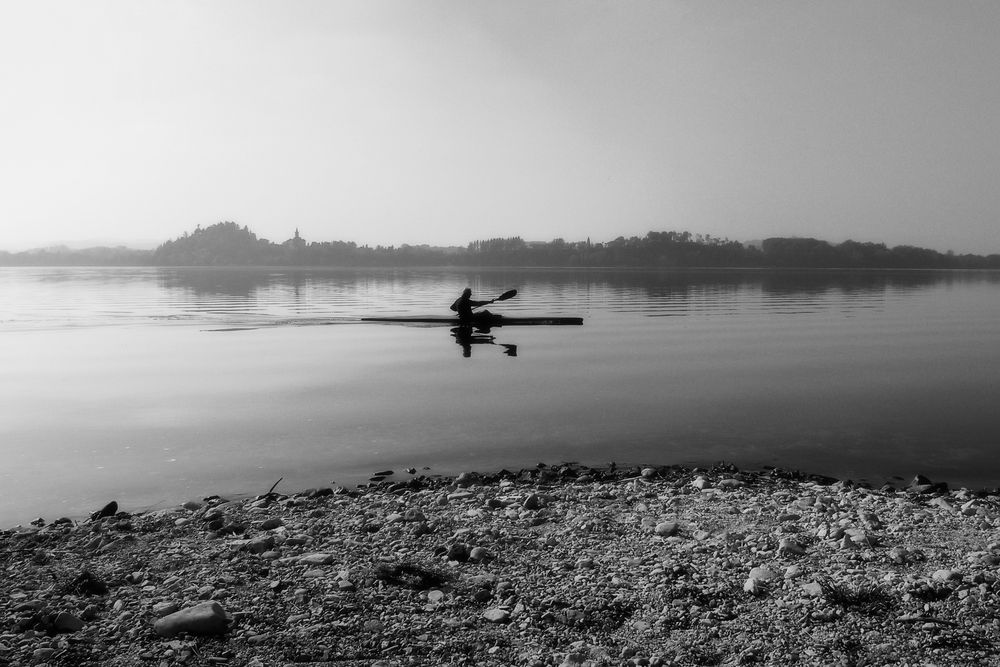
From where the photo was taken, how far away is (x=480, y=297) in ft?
281

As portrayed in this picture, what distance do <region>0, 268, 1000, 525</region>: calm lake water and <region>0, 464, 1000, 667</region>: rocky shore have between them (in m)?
3.13

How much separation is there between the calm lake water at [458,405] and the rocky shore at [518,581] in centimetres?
313

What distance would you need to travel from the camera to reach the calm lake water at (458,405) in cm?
1494

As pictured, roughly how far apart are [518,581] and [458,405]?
44.3 feet

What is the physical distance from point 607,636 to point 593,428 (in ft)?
37.5

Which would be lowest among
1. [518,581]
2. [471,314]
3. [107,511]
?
[107,511]

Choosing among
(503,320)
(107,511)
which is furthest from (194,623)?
(503,320)

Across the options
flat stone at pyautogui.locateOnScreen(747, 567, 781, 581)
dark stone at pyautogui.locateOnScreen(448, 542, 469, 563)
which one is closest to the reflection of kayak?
dark stone at pyautogui.locateOnScreen(448, 542, 469, 563)

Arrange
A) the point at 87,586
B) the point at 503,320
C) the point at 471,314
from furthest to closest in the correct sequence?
1. the point at 471,314
2. the point at 503,320
3. the point at 87,586

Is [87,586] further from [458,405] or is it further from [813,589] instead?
[458,405]

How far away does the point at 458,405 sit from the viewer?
2186 cm

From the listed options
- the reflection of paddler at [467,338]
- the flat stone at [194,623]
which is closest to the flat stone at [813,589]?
the flat stone at [194,623]

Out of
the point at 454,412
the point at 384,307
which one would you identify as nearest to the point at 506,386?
the point at 454,412

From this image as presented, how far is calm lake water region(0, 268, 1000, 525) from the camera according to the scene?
14938 mm
